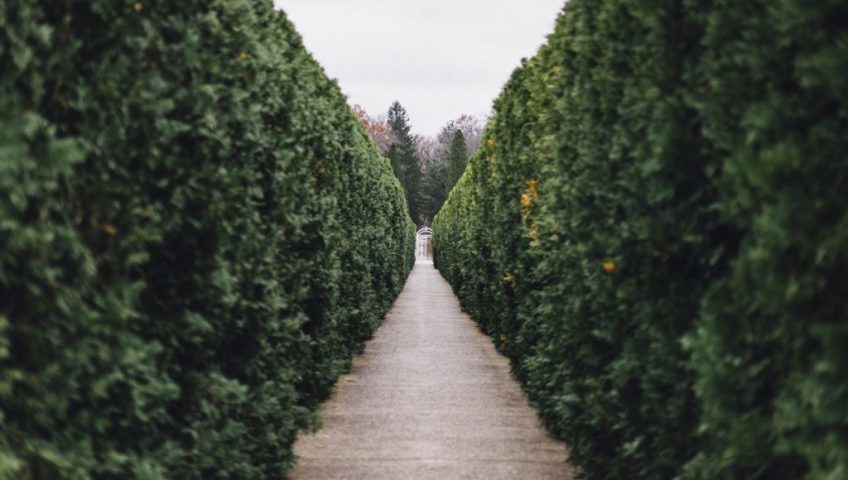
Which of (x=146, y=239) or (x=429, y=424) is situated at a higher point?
(x=146, y=239)

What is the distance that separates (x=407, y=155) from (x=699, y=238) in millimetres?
81041

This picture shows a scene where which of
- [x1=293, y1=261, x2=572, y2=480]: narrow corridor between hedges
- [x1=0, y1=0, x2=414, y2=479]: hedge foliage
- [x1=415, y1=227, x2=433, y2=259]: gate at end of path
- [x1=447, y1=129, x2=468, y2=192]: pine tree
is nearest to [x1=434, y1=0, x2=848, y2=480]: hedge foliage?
[x1=293, y1=261, x2=572, y2=480]: narrow corridor between hedges

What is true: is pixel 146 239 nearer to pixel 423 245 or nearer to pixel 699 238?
pixel 699 238

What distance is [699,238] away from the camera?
3.80 meters

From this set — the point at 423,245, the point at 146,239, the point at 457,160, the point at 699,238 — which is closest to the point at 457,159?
the point at 457,160

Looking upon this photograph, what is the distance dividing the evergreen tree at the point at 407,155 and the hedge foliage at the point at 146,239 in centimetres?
7371

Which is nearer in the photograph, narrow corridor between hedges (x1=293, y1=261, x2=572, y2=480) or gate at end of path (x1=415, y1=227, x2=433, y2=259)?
narrow corridor between hedges (x1=293, y1=261, x2=572, y2=480)

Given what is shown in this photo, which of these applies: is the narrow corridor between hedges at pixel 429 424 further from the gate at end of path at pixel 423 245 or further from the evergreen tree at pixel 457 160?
the gate at end of path at pixel 423 245

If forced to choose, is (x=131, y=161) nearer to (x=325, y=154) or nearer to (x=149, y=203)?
(x=149, y=203)

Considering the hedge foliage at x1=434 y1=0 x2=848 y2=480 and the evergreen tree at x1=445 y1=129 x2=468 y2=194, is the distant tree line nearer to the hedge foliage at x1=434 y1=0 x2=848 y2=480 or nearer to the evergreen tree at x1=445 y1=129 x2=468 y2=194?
the evergreen tree at x1=445 y1=129 x2=468 y2=194

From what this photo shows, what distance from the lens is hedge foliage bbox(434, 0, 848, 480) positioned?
9.04 feet

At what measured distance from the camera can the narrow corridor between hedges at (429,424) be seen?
6996 mm

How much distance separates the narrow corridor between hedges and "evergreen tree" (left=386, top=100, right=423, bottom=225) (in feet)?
220

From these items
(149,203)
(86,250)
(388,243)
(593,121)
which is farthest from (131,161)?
(388,243)
